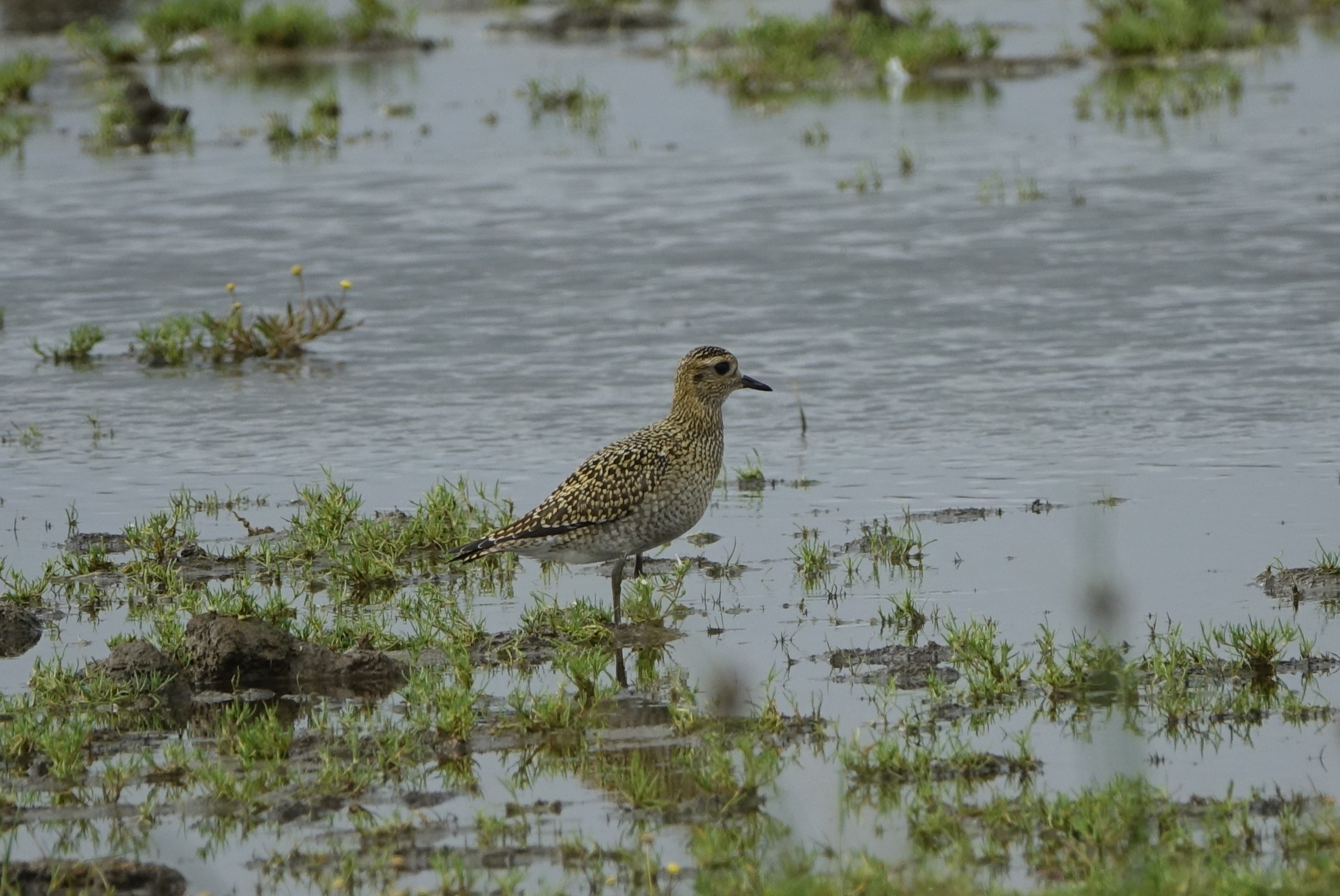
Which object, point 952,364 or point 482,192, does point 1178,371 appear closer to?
point 952,364

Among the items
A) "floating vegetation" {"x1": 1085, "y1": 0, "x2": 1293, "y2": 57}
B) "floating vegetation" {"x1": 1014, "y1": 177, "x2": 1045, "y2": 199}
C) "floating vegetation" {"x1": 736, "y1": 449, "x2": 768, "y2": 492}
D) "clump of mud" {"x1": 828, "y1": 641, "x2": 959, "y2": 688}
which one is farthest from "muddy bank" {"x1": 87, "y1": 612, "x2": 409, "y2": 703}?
"floating vegetation" {"x1": 1085, "y1": 0, "x2": 1293, "y2": 57}

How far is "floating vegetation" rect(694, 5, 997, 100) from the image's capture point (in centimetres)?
3319

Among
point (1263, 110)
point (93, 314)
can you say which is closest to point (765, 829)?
point (93, 314)

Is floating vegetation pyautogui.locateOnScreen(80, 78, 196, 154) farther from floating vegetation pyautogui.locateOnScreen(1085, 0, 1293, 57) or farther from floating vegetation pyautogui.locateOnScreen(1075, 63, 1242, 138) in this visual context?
floating vegetation pyautogui.locateOnScreen(1085, 0, 1293, 57)

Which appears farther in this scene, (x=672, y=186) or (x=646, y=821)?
(x=672, y=186)

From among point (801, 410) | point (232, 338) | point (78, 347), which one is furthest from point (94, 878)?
point (78, 347)

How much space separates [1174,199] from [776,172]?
5.18 metres

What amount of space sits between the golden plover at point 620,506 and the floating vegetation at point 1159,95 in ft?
56.7

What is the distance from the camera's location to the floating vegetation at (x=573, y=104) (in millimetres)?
29797

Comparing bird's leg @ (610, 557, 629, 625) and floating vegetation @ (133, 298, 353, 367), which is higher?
floating vegetation @ (133, 298, 353, 367)

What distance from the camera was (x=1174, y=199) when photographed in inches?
845

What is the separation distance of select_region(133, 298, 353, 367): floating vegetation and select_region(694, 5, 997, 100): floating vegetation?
1626cm

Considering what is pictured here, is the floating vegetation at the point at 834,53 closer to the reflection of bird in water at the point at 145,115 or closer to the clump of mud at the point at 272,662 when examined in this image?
the reflection of bird in water at the point at 145,115

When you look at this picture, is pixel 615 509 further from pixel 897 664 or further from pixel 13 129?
pixel 13 129
